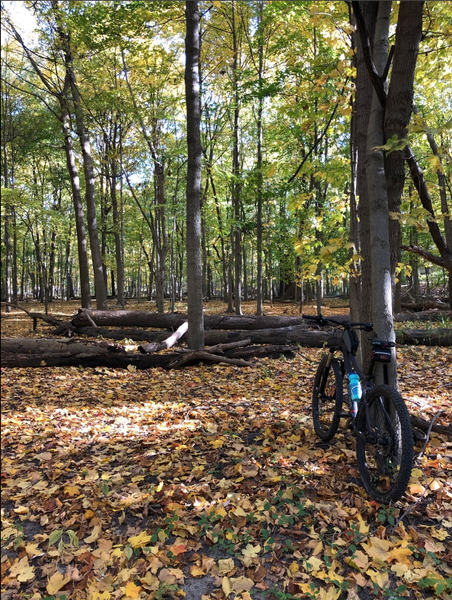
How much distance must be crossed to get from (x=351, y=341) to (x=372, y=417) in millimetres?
705

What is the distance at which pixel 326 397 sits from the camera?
4.02m

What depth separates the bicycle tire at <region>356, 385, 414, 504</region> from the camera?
2.57 m

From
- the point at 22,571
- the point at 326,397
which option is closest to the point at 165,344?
the point at 326,397

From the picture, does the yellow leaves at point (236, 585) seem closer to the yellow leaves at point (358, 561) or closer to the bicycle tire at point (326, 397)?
the yellow leaves at point (358, 561)

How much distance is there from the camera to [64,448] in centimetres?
327

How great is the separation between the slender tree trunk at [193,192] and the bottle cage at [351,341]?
4584 mm

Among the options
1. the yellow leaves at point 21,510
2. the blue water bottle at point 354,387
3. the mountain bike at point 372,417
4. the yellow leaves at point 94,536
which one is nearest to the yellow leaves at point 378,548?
the mountain bike at point 372,417

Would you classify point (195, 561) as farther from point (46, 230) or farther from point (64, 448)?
point (46, 230)

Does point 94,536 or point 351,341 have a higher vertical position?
point 351,341

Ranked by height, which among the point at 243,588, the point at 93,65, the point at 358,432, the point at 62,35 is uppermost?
the point at 93,65

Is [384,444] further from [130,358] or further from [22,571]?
[130,358]

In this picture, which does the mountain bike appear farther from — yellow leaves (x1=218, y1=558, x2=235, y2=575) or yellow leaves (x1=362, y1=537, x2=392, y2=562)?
yellow leaves (x1=218, y1=558, x2=235, y2=575)

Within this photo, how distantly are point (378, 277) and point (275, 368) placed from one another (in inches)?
165

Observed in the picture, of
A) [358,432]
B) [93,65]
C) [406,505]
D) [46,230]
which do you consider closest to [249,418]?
[358,432]
